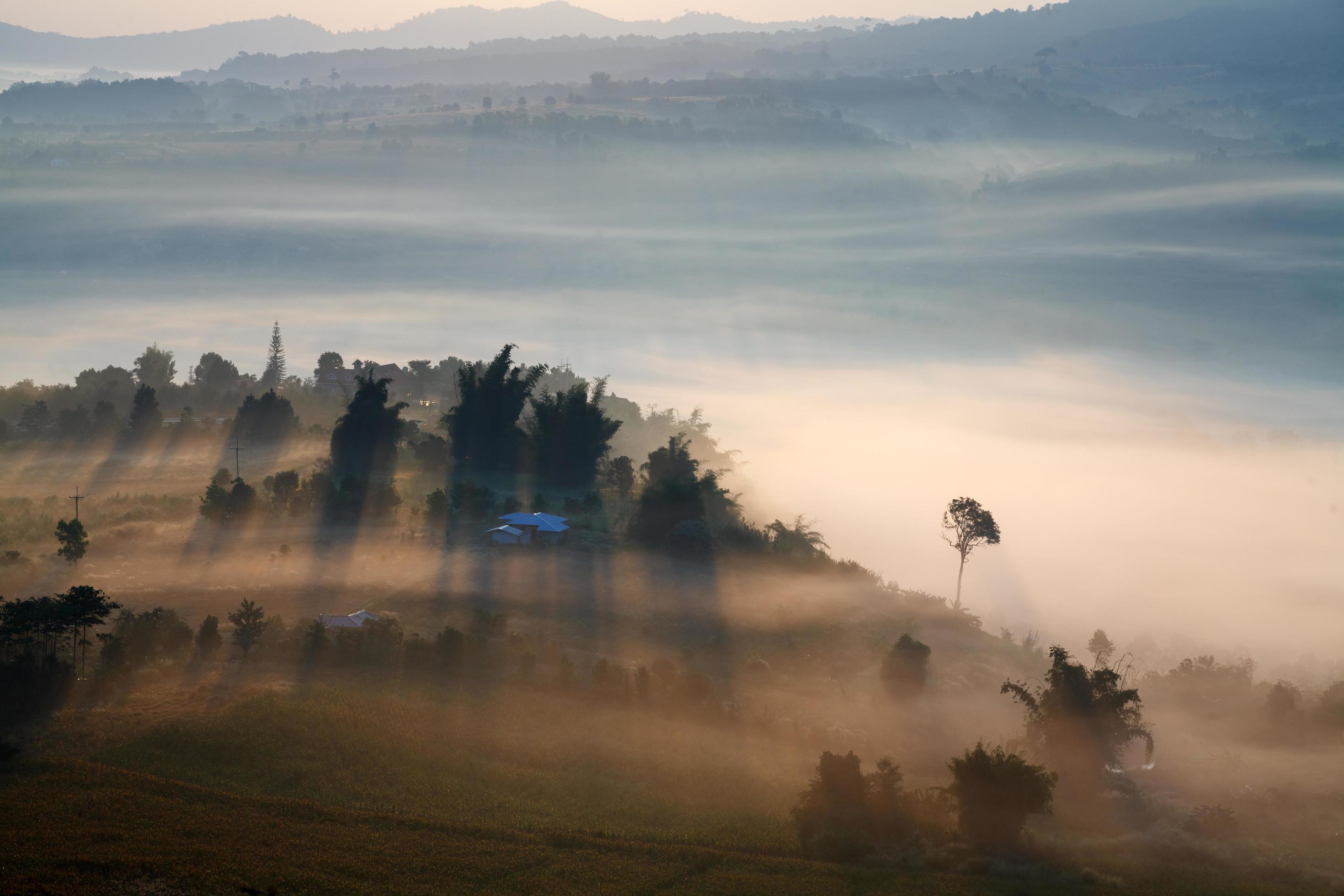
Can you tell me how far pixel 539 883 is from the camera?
109ft

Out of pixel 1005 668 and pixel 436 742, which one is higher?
pixel 1005 668

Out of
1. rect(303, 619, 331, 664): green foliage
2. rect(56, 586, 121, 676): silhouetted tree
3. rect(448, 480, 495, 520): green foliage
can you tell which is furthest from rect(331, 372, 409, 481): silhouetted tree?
rect(56, 586, 121, 676): silhouetted tree

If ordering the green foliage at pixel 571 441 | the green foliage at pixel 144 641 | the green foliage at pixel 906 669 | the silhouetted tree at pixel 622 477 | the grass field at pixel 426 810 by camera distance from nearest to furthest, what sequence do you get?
the grass field at pixel 426 810, the green foliage at pixel 144 641, the green foliage at pixel 906 669, the silhouetted tree at pixel 622 477, the green foliage at pixel 571 441

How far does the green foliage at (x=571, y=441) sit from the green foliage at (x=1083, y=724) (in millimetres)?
46427

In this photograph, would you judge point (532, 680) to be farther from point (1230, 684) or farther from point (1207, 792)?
point (1230, 684)

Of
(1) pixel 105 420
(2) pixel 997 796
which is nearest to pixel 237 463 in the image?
(1) pixel 105 420

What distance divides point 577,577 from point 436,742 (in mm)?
21294

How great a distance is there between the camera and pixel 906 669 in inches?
1996

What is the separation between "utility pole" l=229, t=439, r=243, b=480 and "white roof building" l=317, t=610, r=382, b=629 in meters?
27.7

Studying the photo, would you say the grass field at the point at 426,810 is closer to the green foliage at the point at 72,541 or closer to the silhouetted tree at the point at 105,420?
the green foliage at the point at 72,541

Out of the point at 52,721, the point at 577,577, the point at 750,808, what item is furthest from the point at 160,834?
the point at 577,577

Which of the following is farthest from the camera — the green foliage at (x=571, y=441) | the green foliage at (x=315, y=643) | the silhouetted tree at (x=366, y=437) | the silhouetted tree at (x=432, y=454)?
the green foliage at (x=571, y=441)

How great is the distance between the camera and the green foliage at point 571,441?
86.0m

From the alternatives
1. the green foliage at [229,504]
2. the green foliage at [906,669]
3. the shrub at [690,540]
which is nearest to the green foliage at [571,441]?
the shrub at [690,540]
